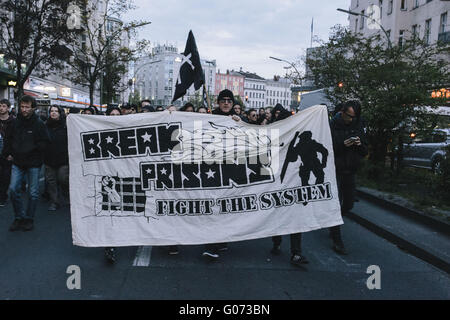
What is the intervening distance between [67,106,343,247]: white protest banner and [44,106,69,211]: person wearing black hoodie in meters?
Result: 3.30

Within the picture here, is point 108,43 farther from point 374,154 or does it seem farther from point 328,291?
point 328,291

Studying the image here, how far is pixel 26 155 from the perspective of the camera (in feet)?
22.6

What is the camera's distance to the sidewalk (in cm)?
599

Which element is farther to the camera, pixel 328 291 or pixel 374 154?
pixel 374 154

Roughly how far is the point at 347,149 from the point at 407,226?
211 cm

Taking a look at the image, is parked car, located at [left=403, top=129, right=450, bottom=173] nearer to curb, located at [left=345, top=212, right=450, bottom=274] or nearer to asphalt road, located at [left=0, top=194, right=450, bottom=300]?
curb, located at [left=345, top=212, right=450, bottom=274]

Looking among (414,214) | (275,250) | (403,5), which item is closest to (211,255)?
(275,250)

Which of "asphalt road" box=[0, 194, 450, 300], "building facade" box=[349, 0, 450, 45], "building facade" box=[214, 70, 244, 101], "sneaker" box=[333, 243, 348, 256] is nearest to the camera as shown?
"asphalt road" box=[0, 194, 450, 300]

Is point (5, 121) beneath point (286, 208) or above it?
above

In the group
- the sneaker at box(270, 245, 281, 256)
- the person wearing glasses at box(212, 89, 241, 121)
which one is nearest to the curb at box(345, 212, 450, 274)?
the sneaker at box(270, 245, 281, 256)

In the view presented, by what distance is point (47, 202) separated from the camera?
933 centimetres
